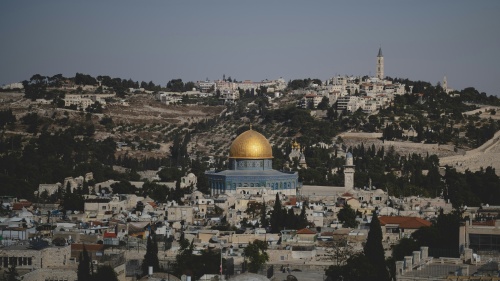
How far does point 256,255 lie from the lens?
35719mm

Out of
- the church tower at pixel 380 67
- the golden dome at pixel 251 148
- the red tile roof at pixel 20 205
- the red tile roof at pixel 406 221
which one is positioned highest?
the church tower at pixel 380 67

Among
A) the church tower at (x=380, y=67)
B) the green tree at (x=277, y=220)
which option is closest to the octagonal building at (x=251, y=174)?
the green tree at (x=277, y=220)

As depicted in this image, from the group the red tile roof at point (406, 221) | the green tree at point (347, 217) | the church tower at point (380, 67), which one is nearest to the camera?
the red tile roof at point (406, 221)

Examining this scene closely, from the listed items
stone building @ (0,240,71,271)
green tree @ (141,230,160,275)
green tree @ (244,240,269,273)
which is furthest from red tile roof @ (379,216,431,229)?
stone building @ (0,240,71,271)

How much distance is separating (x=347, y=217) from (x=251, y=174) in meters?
12.6

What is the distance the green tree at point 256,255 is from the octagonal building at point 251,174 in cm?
1849

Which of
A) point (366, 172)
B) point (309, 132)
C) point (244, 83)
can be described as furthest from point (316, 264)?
point (244, 83)

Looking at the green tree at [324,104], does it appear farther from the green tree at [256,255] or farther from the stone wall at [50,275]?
the stone wall at [50,275]

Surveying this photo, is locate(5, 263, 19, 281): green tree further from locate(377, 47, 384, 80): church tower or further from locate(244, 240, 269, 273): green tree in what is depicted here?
locate(377, 47, 384, 80): church tower

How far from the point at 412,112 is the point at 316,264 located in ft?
173

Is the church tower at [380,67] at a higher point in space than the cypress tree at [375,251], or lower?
higher

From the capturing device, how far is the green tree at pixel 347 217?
4562cm

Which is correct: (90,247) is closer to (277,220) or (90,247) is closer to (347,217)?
(277,220)

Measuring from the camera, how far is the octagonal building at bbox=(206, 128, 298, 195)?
57.8m
